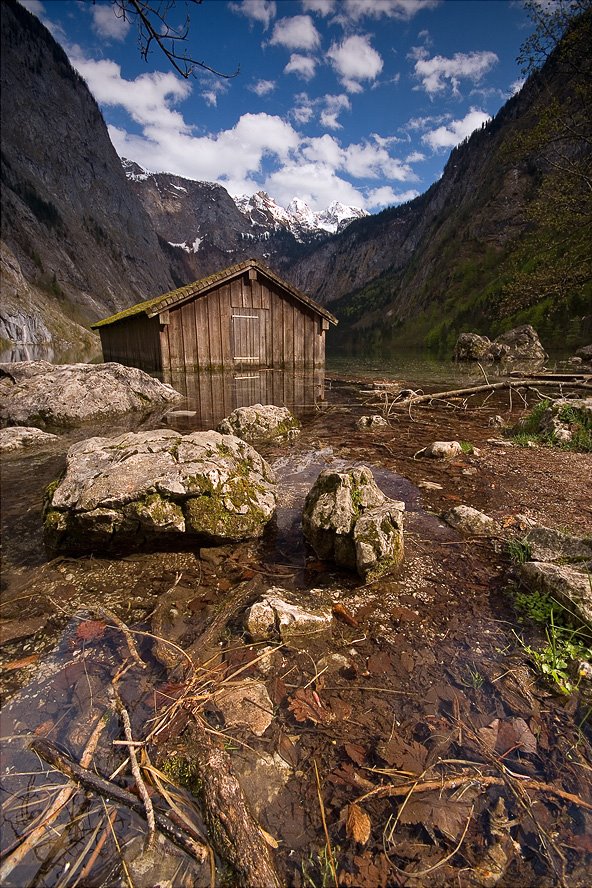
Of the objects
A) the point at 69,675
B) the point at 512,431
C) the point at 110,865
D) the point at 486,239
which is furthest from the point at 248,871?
the point at 486,239

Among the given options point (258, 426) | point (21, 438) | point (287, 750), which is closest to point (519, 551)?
point (287, 750)

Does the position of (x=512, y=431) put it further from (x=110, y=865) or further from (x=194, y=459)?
(x=110, y=865)

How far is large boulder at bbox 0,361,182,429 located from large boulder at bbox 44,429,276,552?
197 inches

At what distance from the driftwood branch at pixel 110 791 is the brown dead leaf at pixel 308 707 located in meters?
0.59

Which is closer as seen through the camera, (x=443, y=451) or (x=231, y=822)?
(x=231, y=822)

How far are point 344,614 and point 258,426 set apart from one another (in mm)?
4368

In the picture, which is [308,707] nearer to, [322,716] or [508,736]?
[322,716]

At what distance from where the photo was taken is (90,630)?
2262 mm

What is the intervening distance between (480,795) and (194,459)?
9.55 feet

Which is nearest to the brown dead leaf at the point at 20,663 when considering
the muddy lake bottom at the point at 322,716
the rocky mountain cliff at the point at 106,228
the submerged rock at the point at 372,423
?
the muddy lake bottom at the point at 322,716

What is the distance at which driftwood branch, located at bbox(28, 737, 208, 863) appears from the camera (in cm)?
128

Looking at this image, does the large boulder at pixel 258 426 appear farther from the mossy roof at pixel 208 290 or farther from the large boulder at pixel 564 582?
the mossy roof at pixel 208 290

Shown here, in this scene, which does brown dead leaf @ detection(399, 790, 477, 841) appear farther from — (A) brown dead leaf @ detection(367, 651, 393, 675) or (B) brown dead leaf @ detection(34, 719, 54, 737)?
(B) brown dead leaf @ detection(34, 719, 54, 737)

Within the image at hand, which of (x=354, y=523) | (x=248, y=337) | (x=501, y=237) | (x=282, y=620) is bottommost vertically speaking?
(x=282, y=620)
